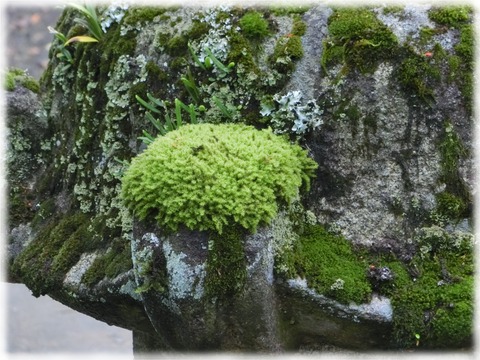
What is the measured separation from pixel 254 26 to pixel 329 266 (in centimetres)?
134

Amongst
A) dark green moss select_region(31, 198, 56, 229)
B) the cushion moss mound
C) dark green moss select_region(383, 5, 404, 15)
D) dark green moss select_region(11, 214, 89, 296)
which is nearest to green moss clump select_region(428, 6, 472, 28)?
dark green moss select_region(383, 5, 404, 15)

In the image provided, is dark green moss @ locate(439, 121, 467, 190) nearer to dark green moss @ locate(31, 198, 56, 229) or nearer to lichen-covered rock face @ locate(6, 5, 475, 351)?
lichen-covered rock face @ locate(6, 5, 475, 351)

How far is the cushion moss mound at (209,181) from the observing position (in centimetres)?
287

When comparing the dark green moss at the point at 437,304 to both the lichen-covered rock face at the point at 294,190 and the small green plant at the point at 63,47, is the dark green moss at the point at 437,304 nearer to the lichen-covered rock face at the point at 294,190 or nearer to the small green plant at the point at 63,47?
the lichen-covered rock face at the point at 294,190

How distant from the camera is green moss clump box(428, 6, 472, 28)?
10.8 feet

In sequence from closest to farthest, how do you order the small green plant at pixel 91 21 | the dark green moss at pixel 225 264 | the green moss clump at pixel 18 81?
1. the dark green moss at pixel 225 264
2. the small green plant at pixel 91 21
3. the green moss clump at pixel 18 81

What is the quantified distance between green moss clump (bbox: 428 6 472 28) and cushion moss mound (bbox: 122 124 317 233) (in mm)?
1061

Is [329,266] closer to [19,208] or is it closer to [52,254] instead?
[52,254]

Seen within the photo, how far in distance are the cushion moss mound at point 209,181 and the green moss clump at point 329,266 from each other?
0.92 feet

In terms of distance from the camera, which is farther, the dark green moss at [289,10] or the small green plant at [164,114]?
the dark green moss at [289,10]

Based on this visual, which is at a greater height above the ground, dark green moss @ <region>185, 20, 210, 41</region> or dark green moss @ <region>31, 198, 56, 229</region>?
dark green moss @ <region>185, 20, 210, 41</region>

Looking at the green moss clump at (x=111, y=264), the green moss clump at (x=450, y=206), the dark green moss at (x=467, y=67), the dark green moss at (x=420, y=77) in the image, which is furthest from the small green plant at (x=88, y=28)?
the green moss clump at (x=450, y=206)

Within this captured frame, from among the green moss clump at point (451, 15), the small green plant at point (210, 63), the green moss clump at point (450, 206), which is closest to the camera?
the green moss clump at point (450, 206)

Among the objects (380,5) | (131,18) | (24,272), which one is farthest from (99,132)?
(380,5)
